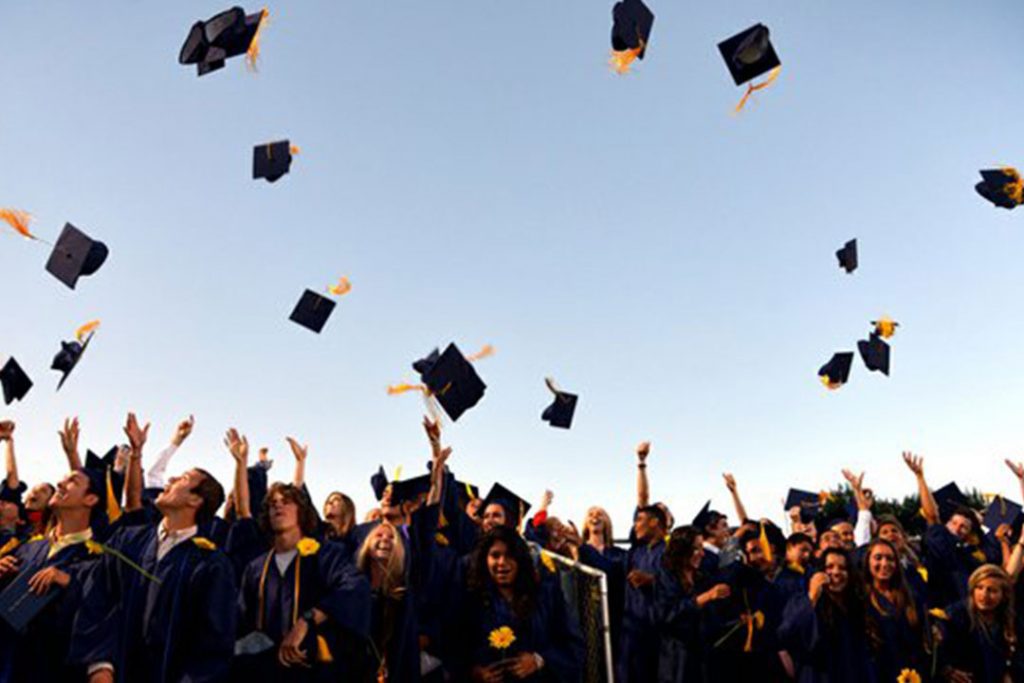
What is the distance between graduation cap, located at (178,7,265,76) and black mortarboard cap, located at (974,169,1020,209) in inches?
287

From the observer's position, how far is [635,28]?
25.8 ft

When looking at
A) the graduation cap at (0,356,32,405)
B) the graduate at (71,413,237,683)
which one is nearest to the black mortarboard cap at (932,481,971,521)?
the graduate at (71,413,237,683)

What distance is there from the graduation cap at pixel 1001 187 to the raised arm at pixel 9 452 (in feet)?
30.8

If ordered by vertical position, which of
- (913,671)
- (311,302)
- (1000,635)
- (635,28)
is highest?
(635,28)

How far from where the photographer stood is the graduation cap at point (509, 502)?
6773 mm

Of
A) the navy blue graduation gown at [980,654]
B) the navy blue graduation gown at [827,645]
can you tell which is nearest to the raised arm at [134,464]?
the navy blue graduation gown at [827,645]

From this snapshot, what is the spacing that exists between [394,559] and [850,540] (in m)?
4.38

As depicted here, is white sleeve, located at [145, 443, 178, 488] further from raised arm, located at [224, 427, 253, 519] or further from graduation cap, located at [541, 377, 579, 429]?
graduation cap, located at [541, 377, 579, 429]

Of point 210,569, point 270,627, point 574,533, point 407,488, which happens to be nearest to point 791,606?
point 574,533

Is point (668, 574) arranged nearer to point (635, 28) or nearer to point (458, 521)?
point (458, 521)

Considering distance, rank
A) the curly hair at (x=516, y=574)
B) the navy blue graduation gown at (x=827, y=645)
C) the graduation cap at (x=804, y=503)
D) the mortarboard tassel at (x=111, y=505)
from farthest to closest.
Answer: the graduation cap at (x=804, y=503) → the navy blue graduation gown at (x=827, y=645) → the mortarboard tassel at (x=111, y=505) → the curly hair at (x=516, y=574)

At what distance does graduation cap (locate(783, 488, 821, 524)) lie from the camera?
9492 mm

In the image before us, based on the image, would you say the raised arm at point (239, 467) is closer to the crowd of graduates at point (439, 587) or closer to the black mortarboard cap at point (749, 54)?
the crowd of graduates at point (439, 587)

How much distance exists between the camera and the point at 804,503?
9609mm
